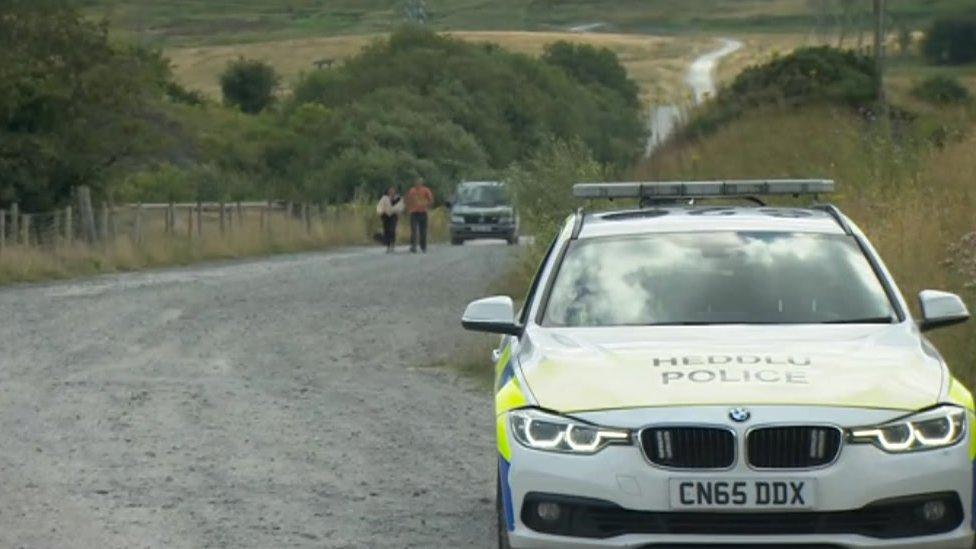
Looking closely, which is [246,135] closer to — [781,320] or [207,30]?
[207,30]

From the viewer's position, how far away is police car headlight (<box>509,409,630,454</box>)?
8.05m

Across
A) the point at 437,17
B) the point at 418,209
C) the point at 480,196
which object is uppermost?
the point at 418,209

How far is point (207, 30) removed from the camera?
125 metres

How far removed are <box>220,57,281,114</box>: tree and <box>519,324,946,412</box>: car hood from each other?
329 feet

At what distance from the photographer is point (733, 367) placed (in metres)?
8.42

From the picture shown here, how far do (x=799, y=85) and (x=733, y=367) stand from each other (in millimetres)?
30615

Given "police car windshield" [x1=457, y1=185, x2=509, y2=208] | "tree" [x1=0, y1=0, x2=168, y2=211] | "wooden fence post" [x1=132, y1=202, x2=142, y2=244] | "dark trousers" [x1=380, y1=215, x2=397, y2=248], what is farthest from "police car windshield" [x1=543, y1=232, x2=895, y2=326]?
"police car windshield" [x1=457, y1=185, x2=509, y2=208]

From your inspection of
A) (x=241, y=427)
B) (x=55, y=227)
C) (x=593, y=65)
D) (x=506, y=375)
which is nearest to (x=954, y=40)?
(x=241, y=427)

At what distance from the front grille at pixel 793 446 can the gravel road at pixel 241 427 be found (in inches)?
88.8

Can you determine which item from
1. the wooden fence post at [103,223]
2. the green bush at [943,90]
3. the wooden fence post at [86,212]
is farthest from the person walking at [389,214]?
the green bush at [943,90]

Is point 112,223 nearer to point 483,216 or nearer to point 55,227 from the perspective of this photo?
point 55,227

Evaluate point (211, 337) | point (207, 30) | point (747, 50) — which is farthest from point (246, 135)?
point (211, 337)

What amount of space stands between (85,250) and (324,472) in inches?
1076

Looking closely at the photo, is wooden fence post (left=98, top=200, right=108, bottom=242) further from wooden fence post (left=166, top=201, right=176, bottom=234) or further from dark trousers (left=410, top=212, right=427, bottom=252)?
dark trousers (left=410, top=212, right=427, bottom=252)
